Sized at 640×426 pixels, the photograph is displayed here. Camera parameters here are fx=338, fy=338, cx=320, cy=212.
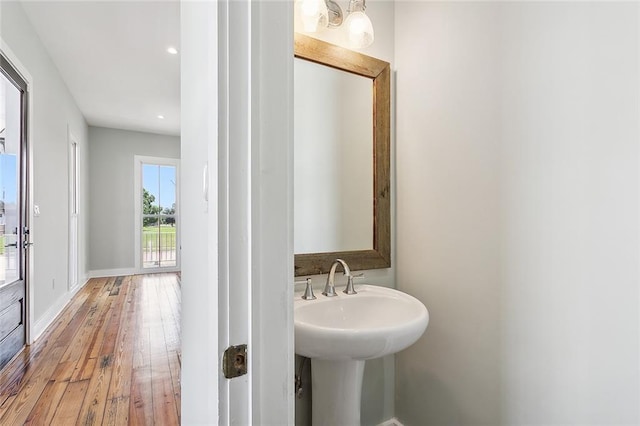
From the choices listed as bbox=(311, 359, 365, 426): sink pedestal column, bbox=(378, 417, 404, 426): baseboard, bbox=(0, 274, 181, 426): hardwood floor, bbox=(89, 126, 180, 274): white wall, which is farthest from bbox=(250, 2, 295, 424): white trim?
bbox=(89, 126, 180, 274): white wall

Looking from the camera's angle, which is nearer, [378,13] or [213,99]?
[213,99]

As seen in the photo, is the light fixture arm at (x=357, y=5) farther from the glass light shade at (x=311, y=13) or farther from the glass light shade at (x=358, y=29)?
the glass light shade at (x=311, y=13)

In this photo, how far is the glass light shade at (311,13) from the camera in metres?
1.31

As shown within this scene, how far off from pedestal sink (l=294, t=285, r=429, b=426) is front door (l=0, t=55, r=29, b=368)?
2.37 metres

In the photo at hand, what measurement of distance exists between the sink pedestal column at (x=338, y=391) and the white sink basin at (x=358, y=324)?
14cm

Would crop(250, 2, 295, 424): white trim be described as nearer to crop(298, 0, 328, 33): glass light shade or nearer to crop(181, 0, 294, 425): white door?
crop(181, 0, 294, 425): white door

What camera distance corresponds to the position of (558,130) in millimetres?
1051

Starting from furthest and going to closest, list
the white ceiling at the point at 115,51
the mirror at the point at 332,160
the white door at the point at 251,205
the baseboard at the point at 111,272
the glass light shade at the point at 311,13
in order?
the baseboard at the point at 111,272, the white ceiling at the point at 115,51, the mirror at the point at 332,160, the glass light shade at the point at 311,13, the white door at the point at 251,205

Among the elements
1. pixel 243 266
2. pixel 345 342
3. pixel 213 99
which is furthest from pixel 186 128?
pixel 345 342

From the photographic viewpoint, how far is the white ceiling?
101 inches

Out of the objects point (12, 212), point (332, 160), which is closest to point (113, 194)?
point (12, 212)

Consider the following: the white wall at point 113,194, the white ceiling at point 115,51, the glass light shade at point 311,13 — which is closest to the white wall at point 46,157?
the white ceiling at point 115,51

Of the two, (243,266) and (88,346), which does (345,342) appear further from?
(88,346)

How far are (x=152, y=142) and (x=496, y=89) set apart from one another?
616cm
